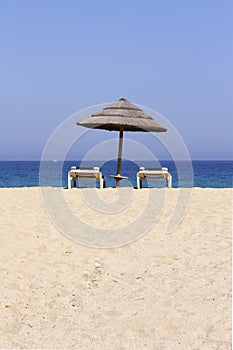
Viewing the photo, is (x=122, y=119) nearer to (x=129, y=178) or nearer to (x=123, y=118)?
(x=123, y=118)

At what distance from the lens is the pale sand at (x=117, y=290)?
12.4ft

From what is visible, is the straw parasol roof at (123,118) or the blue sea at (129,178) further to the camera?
the blue sea at (129,178)

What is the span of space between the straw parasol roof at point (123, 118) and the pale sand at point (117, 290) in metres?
5.39

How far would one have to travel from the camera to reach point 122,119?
1268 cm

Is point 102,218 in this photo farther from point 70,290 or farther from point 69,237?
point 70,290

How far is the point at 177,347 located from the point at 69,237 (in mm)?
3558

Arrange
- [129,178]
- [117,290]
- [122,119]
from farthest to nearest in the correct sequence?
[129,178]
[122,119]
[117,290]

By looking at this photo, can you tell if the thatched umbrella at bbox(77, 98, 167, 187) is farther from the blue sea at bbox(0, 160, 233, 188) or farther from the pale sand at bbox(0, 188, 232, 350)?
the pale sand at bbox(0, 188, 232, 350)

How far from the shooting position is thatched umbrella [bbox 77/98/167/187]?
41.5ft

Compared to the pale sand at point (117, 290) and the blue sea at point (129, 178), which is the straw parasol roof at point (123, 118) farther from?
the pale sand at point (117, 290)

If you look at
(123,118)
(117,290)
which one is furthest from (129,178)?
(117,290)

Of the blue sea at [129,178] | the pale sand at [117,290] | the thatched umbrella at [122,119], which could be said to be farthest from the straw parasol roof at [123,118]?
the pale sand at [117,290]

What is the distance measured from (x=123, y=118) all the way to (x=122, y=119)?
66 millimetres

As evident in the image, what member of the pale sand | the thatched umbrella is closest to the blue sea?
the thatched umbrella
